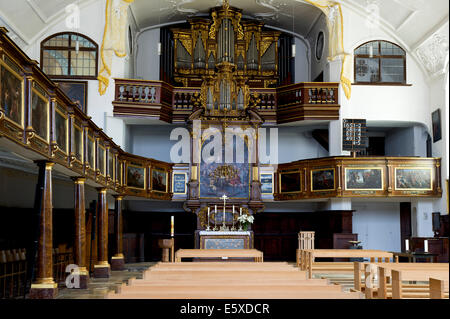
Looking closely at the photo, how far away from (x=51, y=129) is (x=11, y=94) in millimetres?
2197

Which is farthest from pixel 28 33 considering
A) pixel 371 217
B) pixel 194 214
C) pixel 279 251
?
pixel 371 217

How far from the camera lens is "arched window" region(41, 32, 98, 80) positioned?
22.9m

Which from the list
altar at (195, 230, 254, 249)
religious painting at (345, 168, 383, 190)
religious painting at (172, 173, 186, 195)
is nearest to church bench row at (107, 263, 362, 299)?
altar at (195, 230, 254, 249)

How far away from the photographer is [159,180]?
74.3ft

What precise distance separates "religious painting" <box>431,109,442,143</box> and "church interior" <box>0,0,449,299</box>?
0.11m

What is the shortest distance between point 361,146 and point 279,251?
5.80 metres

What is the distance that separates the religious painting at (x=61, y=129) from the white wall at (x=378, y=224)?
52.7 ft

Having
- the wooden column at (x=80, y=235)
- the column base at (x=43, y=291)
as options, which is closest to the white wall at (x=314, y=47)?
the wooden column at (x=80, y=235)

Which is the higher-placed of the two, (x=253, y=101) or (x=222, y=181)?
(x=253, y=101)

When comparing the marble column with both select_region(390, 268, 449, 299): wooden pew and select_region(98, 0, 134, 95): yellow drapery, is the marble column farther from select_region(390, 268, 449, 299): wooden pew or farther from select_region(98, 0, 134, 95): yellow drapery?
select_region(390, 268, 449, 299): wooden pew

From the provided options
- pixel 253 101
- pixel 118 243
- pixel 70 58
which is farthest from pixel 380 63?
pixel 118 243

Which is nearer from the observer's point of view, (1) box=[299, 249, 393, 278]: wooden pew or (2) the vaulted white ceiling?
(1) box=[299, 249, 393, 278]: wooden pew

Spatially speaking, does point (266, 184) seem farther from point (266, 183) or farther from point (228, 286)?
point (228, 286)

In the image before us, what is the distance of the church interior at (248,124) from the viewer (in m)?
20.5
